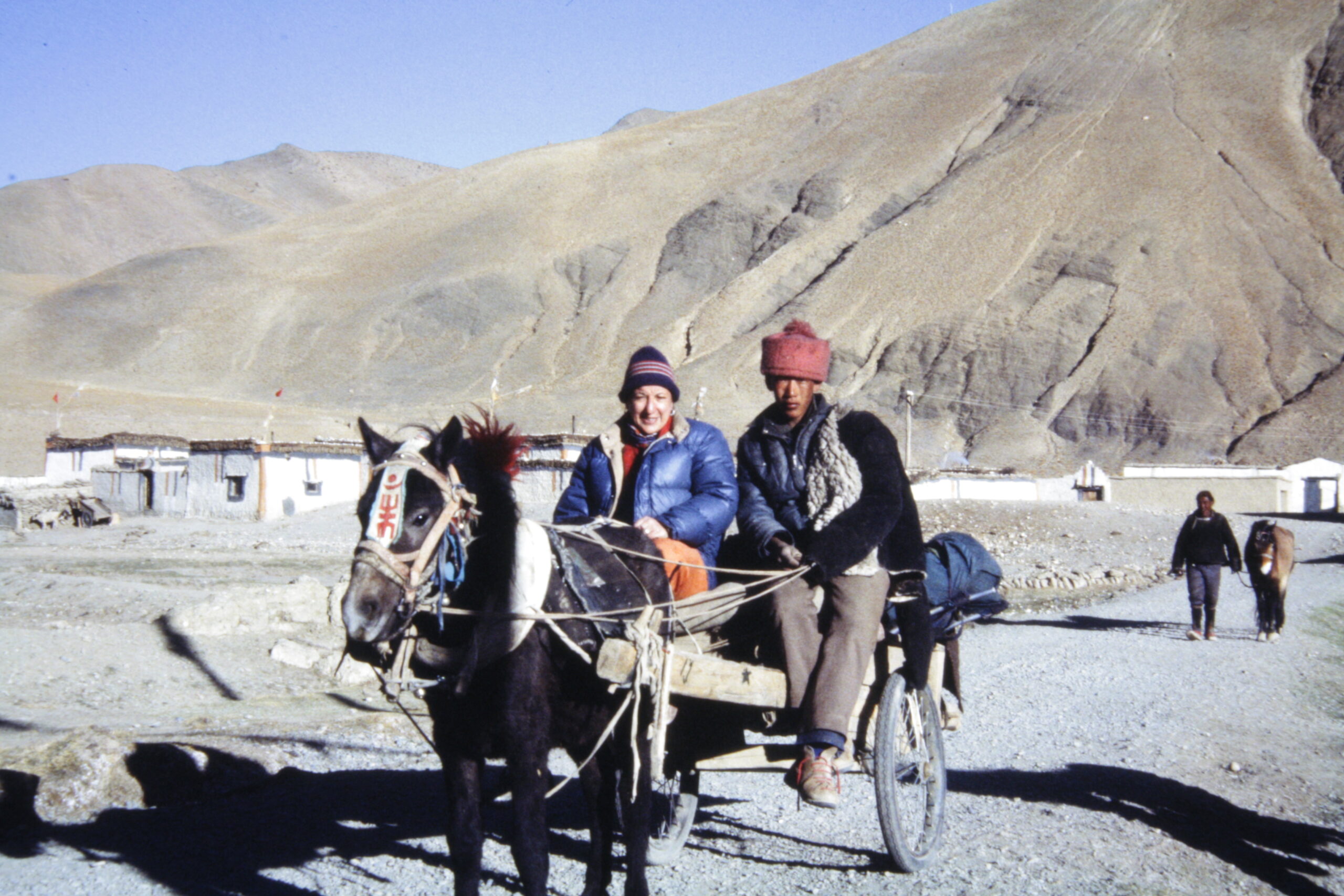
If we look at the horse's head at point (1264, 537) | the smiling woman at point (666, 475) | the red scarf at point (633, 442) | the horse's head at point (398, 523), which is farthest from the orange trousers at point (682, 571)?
the horse's head at point (1264, 537)

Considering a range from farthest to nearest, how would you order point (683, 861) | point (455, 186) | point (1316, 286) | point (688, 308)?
point (455, 186) → point (688, 308) → point (1316, 286) → point (683, 861)

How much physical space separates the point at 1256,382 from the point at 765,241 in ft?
132

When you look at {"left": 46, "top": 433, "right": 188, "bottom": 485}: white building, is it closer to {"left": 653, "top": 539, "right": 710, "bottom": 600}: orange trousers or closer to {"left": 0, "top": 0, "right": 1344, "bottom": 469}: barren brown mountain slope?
{"left": 0, "top": 0, "right": 1344, "bottom": 469}: barren brown mountain slope

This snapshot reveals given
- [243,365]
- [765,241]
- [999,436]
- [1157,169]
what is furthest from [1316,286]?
[243,365]

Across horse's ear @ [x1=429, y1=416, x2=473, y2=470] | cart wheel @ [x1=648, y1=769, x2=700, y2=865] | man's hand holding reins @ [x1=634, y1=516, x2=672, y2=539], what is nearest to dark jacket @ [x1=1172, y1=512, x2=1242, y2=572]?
cart wheel @ [x1=648, y1=769, x2=700, y2=865]

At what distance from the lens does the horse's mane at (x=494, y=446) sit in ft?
13.2

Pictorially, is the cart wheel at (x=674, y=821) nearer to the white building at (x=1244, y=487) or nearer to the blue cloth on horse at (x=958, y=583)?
the blue cloth on horse at (x=958, y=583)

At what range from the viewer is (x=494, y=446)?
4.05 metres

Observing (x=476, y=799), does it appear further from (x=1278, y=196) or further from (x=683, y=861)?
(x=1278, y=196)

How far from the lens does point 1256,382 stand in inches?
2292

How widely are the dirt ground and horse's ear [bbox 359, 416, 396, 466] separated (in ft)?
7.48

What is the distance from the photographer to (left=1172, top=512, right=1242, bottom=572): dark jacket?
14281mm

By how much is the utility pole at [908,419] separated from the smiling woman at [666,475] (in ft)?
119

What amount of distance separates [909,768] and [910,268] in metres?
70.4
